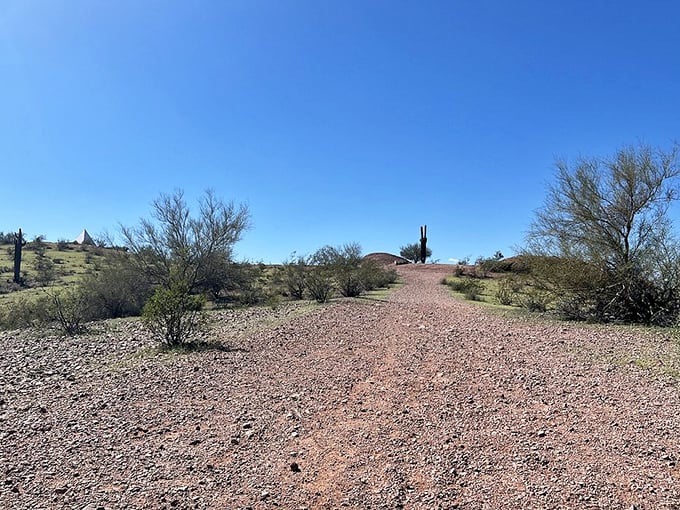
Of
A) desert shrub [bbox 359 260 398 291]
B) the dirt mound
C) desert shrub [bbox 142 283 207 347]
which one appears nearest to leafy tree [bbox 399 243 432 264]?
the dirt mound

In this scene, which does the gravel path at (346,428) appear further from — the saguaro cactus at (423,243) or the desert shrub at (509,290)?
the saguaro cactus at (423,243)

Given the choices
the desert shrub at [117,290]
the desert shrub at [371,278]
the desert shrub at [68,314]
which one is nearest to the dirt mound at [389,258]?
the desert shrub at [371,278]

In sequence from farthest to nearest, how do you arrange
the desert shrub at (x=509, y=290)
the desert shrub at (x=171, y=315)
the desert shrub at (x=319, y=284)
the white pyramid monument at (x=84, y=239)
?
the white pyramid monument at (x=84, y=239), the desert shrub at (x=319, y=284), the desert shrub at (x=509, y=290), the desert shrub at (x=171, y=315)

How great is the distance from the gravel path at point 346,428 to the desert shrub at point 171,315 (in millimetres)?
1065

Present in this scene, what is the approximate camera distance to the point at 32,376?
325 inches

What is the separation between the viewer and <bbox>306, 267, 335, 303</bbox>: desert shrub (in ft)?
66.8

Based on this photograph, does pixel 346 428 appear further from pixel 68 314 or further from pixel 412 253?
pixel 412 253

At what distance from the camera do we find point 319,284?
20.6 m

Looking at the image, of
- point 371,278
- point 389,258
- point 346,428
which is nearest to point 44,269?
point 371,278

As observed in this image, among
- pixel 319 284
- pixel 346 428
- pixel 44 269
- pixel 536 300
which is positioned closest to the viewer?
pixel 346 428

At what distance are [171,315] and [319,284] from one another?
1024 cm

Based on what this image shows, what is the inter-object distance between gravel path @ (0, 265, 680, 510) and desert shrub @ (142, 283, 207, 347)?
41.9 inches

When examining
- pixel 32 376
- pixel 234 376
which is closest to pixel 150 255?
pixel 32 376

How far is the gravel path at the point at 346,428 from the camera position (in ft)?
12.6
